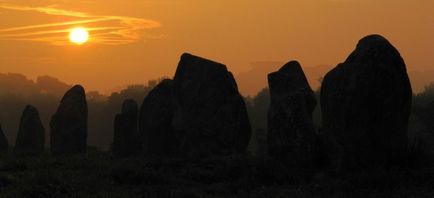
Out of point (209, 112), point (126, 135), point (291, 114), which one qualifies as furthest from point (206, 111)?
point (126, 135)

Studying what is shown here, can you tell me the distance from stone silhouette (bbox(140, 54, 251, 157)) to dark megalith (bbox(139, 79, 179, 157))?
0.33 m

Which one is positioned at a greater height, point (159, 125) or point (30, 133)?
point (30, 133)

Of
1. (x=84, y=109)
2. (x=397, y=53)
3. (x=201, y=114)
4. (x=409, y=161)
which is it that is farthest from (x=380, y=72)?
(x=84, y=109)

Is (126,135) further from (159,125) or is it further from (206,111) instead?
(206,111)

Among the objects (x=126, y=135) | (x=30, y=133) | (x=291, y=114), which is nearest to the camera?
(x=291, y=114)

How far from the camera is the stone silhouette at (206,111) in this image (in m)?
33.1

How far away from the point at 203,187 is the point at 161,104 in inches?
747

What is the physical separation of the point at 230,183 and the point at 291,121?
563 cm

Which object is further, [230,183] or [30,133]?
[30,133]

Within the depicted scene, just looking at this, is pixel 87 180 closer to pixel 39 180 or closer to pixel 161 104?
pixel 39 180

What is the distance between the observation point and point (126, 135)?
43156 millimetres

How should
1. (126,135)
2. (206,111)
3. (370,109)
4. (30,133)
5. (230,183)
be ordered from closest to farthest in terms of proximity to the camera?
(230,183)
(370,109)
(206,111)
(126,135)
(30,133)

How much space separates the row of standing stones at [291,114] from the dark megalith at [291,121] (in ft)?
0.12

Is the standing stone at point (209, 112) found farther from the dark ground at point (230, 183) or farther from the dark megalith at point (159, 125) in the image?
the dark ground at point (230, 183)
